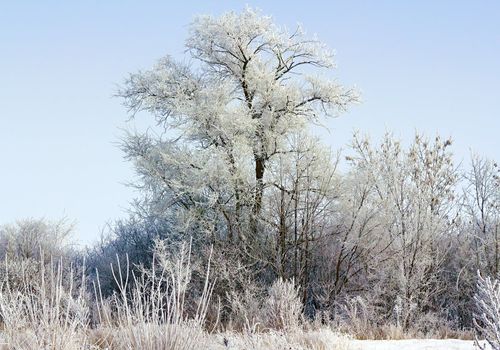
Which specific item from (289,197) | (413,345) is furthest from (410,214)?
(413,345)

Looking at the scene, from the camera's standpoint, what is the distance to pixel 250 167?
21641mm

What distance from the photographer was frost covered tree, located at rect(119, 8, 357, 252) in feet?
69.3

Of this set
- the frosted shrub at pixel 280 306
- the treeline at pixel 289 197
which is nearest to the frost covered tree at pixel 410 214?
the treeline at pixel 289 197

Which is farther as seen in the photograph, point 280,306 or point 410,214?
point 410,214

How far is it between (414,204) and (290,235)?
3.77m

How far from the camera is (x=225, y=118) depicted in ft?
70.0

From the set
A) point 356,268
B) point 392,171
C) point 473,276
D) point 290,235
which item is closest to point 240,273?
point 290,235

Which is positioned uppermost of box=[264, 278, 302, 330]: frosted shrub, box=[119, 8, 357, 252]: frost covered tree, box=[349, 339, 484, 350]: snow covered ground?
box=[119, 8, 357, 252]: frost covered tree

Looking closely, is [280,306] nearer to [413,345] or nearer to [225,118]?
[413,345]

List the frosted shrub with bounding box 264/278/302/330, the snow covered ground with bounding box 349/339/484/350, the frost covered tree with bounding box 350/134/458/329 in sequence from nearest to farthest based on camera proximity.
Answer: the snow covered ground with bounding box 349/339/484/350 < the frosted shrub with bounding box 264/278/302/330 < the frost covered tree with bounding box 350/134/458/329

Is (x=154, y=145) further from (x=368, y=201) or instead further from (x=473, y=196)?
(x=473, y=196)

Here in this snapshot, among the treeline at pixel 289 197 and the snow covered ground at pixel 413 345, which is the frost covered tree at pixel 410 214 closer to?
the treeline at pixel 289 197

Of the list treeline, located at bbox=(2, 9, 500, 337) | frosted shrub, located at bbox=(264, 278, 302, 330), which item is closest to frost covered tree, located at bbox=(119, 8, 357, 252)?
treeline, located at bbox=(2, 9, 500, 337)

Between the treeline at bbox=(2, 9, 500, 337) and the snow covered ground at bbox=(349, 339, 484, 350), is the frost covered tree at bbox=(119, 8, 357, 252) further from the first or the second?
the snow covered ground at bbox=(349, 339, 484, 350)
